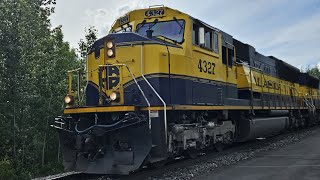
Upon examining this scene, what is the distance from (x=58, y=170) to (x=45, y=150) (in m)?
2.19

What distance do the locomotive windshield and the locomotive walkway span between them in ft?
10.8

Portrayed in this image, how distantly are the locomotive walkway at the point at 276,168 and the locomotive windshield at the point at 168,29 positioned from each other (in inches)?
130

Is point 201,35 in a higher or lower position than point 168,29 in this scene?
lower

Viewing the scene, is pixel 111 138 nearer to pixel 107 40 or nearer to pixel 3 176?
pixel 107 40

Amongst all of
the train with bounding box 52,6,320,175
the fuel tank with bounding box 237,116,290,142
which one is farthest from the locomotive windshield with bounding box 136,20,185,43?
the fuel tank with bounding box 237,116,290,142

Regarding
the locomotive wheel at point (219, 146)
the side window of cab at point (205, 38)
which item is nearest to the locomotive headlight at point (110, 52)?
the side window of cab at point (205, 38)

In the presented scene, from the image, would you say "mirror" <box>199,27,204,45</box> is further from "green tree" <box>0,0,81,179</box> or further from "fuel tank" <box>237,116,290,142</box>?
"green tree" <box>0,0,81,179</box>

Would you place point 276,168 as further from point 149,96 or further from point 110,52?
point 110,52

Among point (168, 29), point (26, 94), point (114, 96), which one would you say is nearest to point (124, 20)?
point (168, 29)

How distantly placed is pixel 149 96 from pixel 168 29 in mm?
2004

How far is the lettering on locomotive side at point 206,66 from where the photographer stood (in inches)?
380

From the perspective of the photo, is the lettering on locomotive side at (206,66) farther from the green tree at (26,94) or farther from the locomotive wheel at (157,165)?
the green tree at (26,94)

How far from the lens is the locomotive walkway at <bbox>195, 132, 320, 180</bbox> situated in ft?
25.3

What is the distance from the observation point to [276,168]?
8703 millimetres
